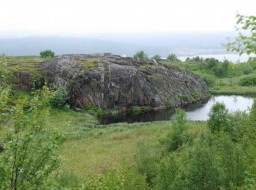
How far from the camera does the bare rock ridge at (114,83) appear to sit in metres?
99.7

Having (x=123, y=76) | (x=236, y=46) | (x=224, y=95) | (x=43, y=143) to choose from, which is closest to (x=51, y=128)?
(x=43, y=143)

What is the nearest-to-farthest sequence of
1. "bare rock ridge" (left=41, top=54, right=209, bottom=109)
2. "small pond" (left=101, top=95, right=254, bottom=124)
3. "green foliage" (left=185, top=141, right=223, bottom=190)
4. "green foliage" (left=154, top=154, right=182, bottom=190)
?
1. "green foliage" (left=185, top=141, right=223, bottom=190)
2. "green foliage" (left=154, top=154, right=182, bottom=190)
3. "small pond" (left=101, top=95, right=254, bottom=124)
4. "bare rock ridge" (left=41, top=54, right=209, bottom=109)

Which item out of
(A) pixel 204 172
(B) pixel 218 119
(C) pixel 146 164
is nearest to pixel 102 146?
(B) pixel 218 119

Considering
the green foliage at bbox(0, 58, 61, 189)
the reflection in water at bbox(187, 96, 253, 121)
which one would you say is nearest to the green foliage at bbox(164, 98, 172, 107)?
the reflection in water at bbox(187, 96, 253, 121)

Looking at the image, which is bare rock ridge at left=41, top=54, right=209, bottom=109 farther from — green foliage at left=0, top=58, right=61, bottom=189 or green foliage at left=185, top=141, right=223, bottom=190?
green foliage at left=0, top=58, right=61, bottom=189

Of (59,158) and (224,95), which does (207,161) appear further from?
(224,95)

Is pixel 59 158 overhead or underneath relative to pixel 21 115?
underneath

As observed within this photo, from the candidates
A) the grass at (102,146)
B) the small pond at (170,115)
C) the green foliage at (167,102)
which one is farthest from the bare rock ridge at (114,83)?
the grass at (102,146)

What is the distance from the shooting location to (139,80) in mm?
106750

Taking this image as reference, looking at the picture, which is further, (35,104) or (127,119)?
(127,119)

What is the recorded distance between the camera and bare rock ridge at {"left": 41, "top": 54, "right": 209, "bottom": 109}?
9969 centimetres

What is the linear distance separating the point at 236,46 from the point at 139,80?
94875 millimetres

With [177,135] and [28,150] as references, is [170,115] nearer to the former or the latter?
[177,135]

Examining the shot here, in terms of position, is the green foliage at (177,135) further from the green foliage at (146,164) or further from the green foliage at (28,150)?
the green foliage at (28,150)
